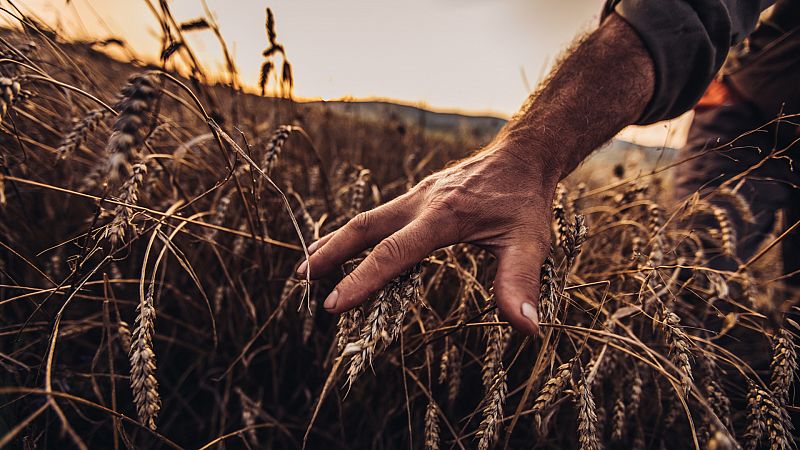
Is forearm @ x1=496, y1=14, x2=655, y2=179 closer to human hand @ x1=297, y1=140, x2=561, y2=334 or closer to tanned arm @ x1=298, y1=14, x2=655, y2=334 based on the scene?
tanned arm @ x1=298, y1=14, x2=655, y2=334

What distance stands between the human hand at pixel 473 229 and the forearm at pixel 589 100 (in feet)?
0.35

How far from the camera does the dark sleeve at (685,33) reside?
1.27m

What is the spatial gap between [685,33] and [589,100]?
42 cm

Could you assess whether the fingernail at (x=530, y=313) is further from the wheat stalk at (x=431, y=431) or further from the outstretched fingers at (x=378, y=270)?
the wheat stalk at (x=431, y=431)

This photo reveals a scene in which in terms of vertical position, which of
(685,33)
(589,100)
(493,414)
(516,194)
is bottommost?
(493,414)

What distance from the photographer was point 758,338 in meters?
2.18

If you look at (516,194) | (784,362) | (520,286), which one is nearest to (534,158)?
(516,194)

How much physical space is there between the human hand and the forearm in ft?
0.35

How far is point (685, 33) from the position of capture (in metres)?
1.28

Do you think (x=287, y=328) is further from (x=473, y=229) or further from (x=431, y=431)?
(x=473, y=229)

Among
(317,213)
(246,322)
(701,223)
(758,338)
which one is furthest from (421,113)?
(758,338)

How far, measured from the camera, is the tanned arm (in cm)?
92

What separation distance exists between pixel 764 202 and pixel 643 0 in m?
1.63

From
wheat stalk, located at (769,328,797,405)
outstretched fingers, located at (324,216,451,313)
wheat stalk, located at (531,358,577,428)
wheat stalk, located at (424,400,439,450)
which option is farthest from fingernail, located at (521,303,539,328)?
wheat stalk, located at (769,328,797,405)
